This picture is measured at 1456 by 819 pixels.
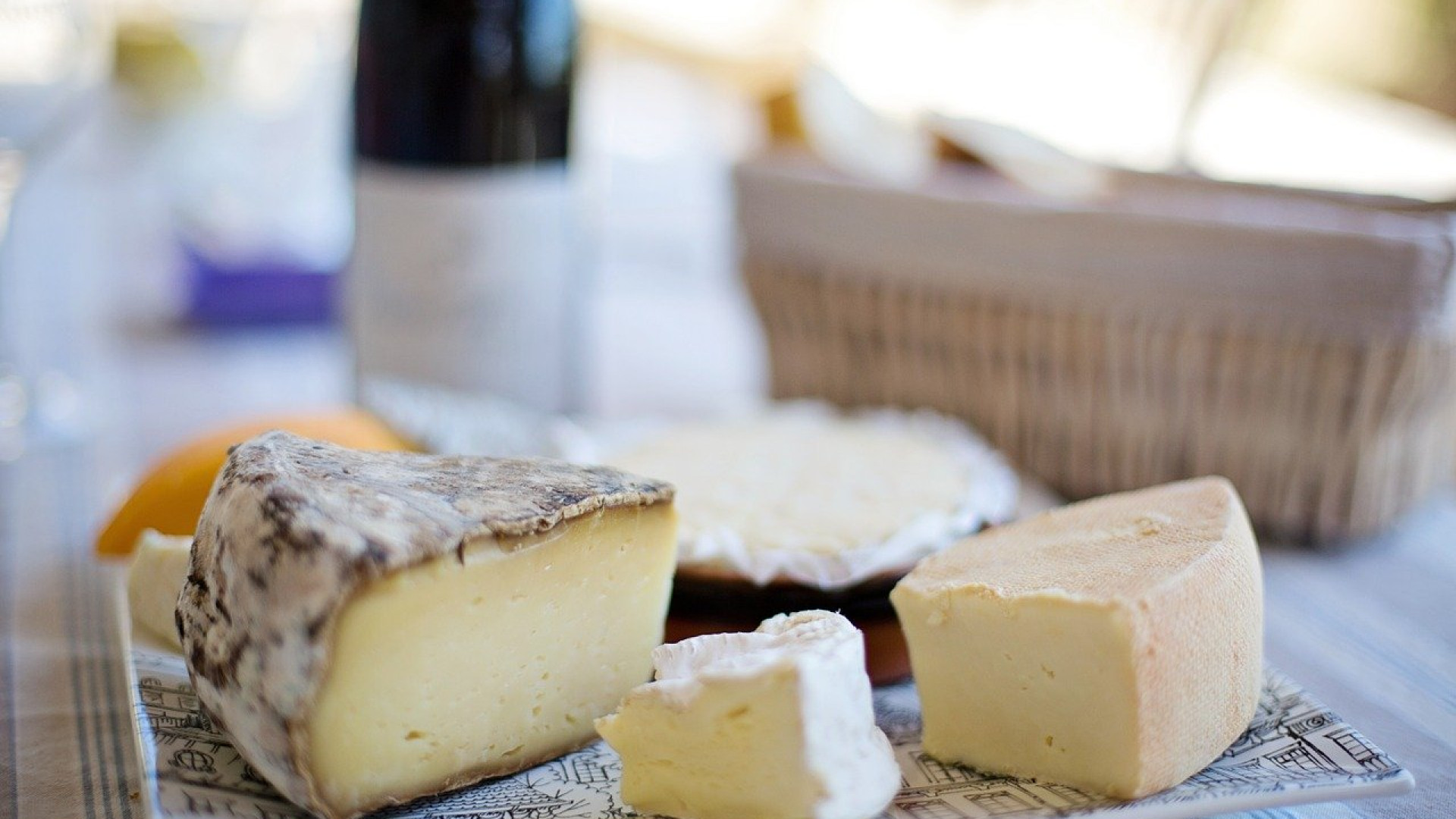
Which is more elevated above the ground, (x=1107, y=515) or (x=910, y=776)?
(x=1107, y=515)

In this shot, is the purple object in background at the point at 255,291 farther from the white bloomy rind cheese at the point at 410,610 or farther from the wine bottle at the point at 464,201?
the white bloomy rind cheese at the point at 410,610

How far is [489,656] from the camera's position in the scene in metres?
0.56

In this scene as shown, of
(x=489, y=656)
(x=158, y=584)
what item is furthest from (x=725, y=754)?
(x=158, y=584)

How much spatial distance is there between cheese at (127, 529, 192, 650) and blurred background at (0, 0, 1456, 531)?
0.33 meters

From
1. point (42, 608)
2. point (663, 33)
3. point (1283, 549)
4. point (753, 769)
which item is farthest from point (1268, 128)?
point (663, 33)

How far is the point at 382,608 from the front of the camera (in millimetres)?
503

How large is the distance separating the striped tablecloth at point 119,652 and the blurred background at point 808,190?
2.7 inches

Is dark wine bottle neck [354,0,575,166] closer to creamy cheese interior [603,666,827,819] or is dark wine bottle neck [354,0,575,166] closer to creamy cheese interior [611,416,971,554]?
creamy cheese interior [611,416,971,554]

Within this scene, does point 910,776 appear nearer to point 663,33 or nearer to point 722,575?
point 722,575

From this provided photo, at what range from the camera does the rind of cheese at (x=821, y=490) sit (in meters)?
0.68

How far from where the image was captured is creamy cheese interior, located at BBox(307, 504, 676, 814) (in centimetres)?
51

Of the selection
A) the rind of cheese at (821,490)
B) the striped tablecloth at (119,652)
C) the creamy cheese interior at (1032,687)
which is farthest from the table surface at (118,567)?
the rind of cheese at (821,490)

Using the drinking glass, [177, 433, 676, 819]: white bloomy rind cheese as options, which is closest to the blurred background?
the drinking glass

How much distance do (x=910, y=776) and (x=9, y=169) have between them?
0.87 meters
